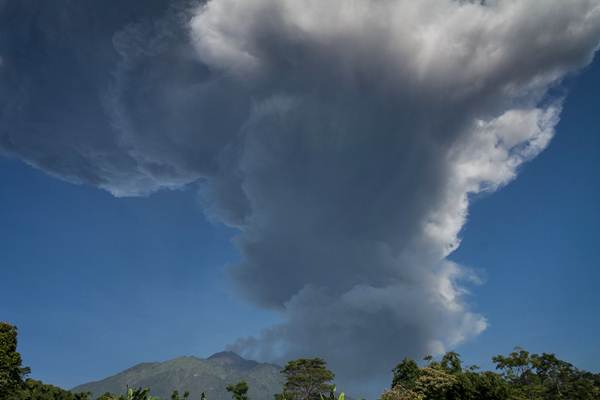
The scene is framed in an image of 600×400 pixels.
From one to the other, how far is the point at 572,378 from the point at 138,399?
89520 millimetres

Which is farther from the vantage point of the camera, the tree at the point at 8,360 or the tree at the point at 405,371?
the tree at the point at 405,371

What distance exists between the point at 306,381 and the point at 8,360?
182 ft

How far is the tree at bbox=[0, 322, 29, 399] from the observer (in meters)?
59.4

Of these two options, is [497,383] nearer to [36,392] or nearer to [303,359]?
[303,359]

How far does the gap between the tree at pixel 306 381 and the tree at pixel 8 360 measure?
165ft

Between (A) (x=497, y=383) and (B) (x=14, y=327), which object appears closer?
(A) (x=497, y=383)

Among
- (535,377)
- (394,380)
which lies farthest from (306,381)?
(535,377)

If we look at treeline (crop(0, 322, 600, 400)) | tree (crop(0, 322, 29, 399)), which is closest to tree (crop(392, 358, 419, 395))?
treeline (crop(0, 322, 600, 400))

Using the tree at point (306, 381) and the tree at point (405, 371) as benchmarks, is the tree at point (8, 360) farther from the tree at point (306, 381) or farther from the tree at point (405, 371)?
the tree at point (405, 371)

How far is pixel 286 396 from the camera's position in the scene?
91625 mm

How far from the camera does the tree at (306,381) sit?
93000 millimetres

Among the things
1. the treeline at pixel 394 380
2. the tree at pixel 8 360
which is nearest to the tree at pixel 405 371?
the treeline at pixel 394 380

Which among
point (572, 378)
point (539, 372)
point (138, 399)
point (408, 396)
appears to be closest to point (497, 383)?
point (408, 396)

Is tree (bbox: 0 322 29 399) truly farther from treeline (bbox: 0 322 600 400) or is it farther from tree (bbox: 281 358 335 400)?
tree (bbox: 281 358 335 400)
